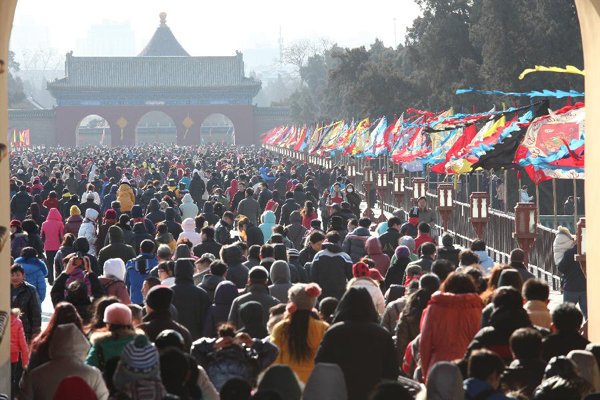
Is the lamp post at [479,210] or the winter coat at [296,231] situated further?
the lamp post at [479,210]

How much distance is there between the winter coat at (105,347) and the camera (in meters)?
7.36

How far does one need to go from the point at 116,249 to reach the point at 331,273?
9.26 feet

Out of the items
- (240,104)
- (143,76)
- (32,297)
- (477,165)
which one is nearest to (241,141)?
(240,104)

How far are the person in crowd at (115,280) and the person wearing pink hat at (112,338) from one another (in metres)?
3.52

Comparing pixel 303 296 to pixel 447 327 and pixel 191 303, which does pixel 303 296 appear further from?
pixel 191 303

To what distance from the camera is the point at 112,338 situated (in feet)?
24.3

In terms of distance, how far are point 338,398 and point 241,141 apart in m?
86.9

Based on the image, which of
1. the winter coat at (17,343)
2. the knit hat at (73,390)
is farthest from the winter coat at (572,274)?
the knit hat at (73,390)

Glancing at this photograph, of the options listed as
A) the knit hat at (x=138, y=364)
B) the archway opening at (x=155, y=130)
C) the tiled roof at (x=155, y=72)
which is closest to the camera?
the knit hat at (x=138, y=364)

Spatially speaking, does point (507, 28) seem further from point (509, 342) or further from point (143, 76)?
point (143, 76)

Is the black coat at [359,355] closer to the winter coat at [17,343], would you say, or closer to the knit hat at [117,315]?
the knit hat at [117,315]

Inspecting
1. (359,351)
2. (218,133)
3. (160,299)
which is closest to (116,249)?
(160,299)

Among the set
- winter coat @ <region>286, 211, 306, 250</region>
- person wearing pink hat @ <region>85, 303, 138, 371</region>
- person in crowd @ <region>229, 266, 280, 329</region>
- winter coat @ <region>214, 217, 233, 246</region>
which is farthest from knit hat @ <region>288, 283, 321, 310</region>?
winter coat @ <region>286, 211, 306, 250</region>

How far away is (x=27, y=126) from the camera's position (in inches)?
3600
